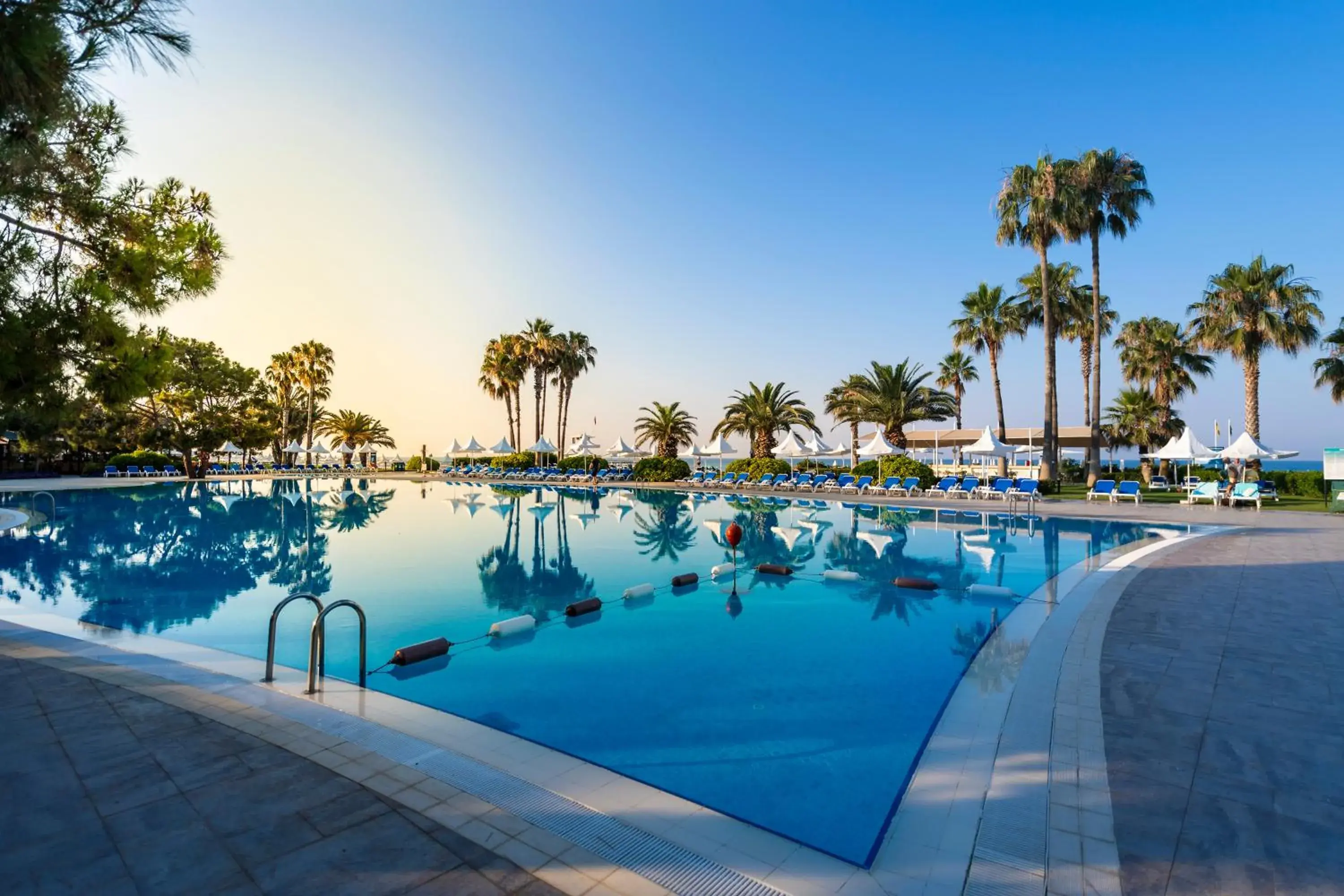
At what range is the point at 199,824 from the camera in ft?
9.09

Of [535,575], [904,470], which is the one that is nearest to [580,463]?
[904,470]

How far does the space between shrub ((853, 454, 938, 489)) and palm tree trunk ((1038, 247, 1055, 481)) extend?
4.14 metres

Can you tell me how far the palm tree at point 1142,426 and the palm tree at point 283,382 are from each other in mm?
54892

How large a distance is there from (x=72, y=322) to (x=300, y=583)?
6884mm

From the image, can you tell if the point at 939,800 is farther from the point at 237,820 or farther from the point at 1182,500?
the point at 1182,500

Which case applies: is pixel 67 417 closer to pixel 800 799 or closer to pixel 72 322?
pixel 72 322

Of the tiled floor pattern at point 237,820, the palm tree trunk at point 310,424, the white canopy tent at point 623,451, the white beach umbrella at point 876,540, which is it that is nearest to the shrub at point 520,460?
the white canopy tent at point 623,451

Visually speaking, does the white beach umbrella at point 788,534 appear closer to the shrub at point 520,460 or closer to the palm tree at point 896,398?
the palm tree at point 896,398

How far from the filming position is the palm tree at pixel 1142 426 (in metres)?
34.4

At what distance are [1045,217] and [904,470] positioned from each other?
38.8 ft

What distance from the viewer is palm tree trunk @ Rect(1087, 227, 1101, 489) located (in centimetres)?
2491

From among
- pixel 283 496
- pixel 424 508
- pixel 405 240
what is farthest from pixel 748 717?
pixel 283 496

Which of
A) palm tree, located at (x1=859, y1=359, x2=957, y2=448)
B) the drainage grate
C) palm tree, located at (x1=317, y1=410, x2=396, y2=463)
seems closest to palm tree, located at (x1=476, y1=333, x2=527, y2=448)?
palm tree, located at (x1=317, y1=410, x2=396, y2=463)

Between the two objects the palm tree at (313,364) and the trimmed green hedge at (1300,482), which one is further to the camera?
the palm tree at (313,364)
